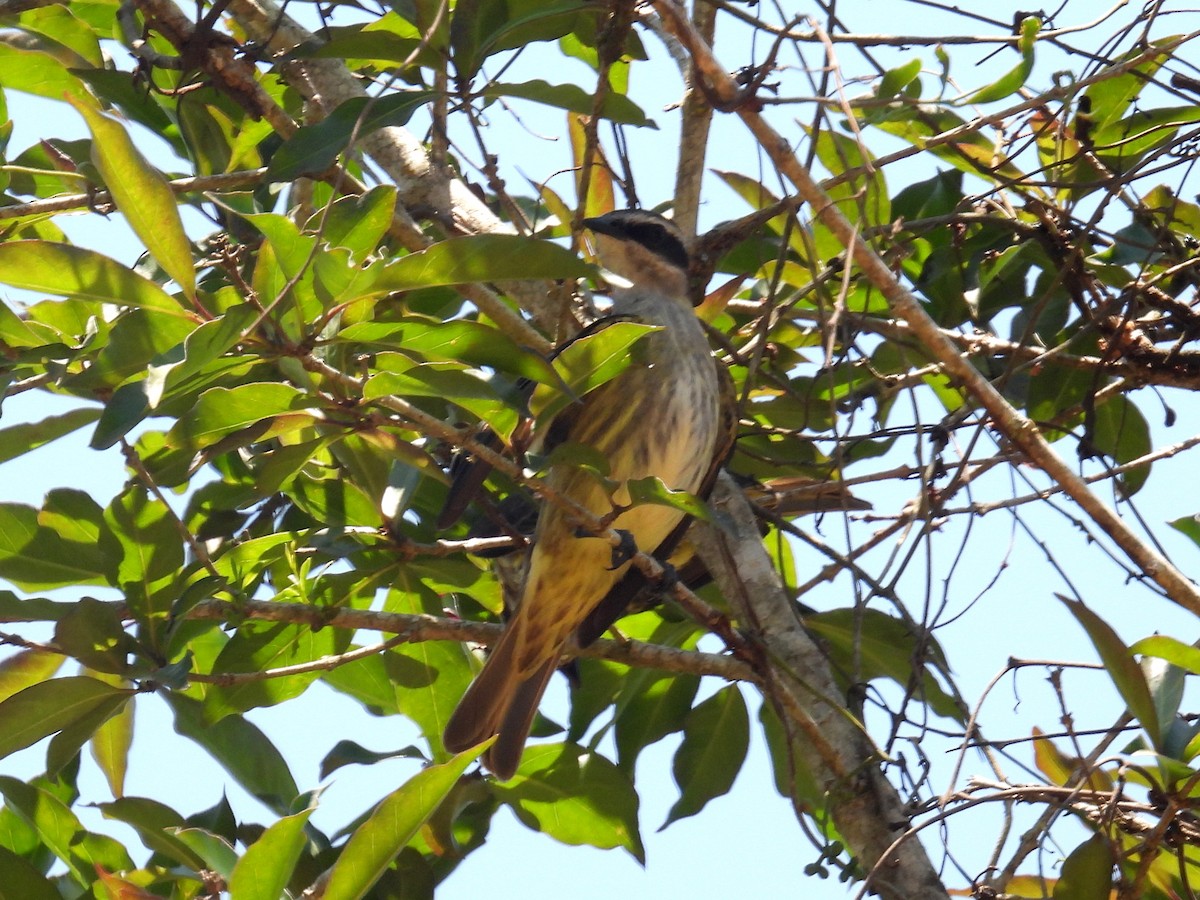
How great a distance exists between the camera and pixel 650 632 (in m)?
4.31

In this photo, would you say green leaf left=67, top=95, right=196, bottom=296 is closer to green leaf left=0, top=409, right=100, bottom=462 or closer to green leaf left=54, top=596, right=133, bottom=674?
green leaf left=0, top=409, right=100, bottom=462

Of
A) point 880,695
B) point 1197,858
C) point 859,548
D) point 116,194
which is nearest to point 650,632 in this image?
point 859,548

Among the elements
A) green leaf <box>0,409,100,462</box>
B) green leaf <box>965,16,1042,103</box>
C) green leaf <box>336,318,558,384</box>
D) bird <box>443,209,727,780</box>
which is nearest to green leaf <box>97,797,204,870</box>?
green leaf <box>0,409,100,462</box>

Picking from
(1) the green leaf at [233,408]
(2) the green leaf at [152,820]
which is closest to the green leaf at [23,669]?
(2) the green leaf at [152,820]

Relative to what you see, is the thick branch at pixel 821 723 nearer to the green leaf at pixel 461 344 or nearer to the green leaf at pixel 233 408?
the green leaf at pixel 461 344

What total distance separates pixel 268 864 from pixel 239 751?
1.01 meters

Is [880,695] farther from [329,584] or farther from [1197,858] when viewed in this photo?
[329,584]

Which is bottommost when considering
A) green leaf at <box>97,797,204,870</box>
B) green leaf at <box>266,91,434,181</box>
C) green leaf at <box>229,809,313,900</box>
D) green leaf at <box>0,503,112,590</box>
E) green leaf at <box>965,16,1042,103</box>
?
green leaf at <box>229,809,313,900</box>

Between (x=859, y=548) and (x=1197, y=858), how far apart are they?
1220 mm

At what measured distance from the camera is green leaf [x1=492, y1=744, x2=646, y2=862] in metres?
3.52

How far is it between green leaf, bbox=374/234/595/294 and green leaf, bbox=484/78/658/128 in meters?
0.89

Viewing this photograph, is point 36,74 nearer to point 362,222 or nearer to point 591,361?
point 362,222

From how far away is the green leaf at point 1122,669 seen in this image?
9.46 feet

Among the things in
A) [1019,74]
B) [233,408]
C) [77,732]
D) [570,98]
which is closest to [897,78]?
[1019,74]
